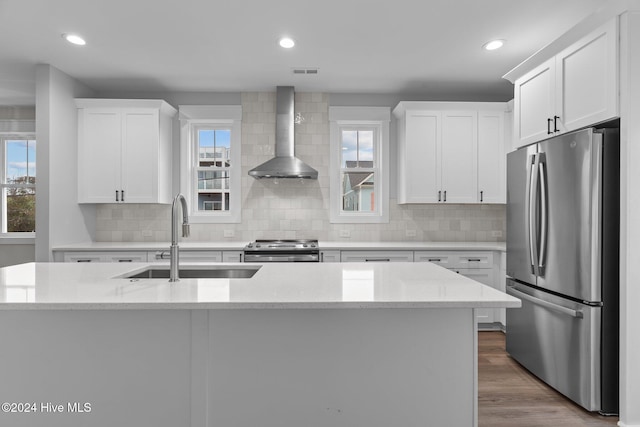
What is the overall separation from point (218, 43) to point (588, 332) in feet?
11.0

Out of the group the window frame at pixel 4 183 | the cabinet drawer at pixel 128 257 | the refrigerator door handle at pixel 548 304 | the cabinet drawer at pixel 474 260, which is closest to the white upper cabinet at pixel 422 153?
the cabinet drawer at pixel 474 260

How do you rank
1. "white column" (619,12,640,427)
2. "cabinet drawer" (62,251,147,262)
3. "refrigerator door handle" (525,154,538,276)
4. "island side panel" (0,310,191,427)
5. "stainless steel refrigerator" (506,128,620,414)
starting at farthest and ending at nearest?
"cabinet drawer" (62,251,147,262) → "refrigerator door handle" (525,154,538,276) → "stainless steel refrigerator" (506,128,620,414) → "white column" (619,12,640,427) → "island side panel" (0,310,191,427)

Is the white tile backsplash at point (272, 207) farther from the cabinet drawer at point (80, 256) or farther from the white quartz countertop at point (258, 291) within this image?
the white quartz countertop at point (258, 291)

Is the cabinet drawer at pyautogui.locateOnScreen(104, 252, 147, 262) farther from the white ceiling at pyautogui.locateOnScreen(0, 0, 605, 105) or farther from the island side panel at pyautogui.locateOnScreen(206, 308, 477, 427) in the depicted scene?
the island side panel at pyautogui.locateOnScreen(206, 308, 477, 427)

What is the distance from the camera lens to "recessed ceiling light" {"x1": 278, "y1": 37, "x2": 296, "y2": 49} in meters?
3.20

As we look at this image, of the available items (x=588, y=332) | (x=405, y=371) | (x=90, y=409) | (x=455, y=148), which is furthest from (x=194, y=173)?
(x=588, y=332)

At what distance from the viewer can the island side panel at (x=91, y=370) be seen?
5.24 feet

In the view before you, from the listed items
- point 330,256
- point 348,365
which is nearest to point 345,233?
point 330,256

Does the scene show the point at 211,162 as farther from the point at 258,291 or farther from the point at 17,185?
the point at 258,291

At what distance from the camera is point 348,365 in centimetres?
Answer: 167

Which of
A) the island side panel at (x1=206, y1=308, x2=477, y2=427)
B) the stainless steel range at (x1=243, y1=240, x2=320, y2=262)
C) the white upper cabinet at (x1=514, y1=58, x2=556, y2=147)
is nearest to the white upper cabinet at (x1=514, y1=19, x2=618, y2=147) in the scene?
the white upper cabinet at (x1=514, y1=58, x2=556, y2=147)

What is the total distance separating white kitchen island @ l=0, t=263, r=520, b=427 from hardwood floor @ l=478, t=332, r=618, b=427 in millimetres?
1000

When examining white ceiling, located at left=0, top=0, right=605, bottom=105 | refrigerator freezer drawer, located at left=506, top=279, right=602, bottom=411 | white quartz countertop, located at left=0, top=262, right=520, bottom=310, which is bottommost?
refrigerator freezer drawer, located at left=506, top=279, right=602, bottom=411

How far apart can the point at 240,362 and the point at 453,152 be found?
3.41m
